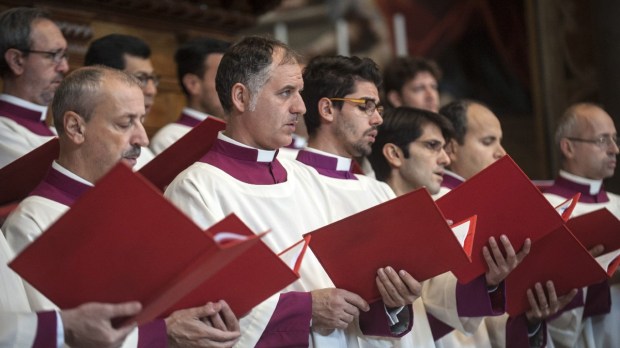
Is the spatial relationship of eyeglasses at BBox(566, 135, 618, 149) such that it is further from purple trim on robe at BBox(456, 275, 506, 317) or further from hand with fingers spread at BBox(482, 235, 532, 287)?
hand with fingers spread at BBox(482, 235, 532, 287)

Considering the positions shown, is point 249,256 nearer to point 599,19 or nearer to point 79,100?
point 79,100

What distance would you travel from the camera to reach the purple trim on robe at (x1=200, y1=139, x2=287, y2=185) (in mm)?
3980

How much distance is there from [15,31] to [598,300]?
3711mm

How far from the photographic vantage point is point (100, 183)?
2.50 m

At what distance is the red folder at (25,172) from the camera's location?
384 cm

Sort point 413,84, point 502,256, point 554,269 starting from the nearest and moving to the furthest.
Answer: point 502,256
point 554,269
point 413,84

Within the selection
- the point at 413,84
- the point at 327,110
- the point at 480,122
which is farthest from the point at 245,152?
the point at 413,84

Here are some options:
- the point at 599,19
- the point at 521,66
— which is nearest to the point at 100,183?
the point at 599,19

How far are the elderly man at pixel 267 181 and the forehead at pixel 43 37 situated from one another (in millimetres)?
1298

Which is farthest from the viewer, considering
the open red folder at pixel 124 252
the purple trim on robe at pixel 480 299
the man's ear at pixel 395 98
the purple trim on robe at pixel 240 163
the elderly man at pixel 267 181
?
the man's ear at pixel 395 98

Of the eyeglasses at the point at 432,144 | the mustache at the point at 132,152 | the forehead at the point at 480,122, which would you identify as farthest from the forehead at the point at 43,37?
the forehead at the point at 480,122

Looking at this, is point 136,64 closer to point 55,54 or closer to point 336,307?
point 55,54

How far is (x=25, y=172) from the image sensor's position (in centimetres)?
391

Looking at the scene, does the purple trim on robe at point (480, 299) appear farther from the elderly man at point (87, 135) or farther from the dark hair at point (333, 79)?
the elderly man at point (87, 135)
